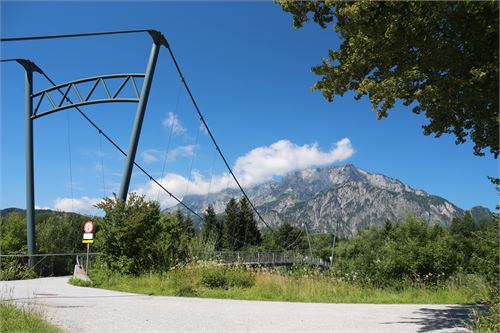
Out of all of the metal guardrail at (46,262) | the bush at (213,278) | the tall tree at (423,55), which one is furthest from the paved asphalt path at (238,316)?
the metal guardrail at (46,262)

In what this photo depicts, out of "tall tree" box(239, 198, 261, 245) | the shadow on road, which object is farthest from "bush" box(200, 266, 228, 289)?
"tall tree" box(239, 198, 261, 245)

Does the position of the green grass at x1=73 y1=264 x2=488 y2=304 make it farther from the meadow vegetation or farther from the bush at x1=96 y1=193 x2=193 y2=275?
the bush at x1=96 y1=193 x2=193 y2=275

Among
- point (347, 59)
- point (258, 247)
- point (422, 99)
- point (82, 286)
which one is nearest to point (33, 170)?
point (82, 286)

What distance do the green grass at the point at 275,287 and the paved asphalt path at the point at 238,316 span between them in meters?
1.31

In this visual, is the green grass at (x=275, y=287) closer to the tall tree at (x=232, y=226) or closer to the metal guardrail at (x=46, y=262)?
the metal guardrail at (x=46, y=262)

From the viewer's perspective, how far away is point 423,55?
5.74 metres

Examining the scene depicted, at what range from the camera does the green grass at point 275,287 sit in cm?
1052

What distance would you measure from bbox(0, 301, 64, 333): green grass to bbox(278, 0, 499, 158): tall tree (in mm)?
5625

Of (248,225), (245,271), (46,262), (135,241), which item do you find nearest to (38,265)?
(46,262)

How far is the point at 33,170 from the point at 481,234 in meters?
17.7

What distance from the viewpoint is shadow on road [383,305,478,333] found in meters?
6.33

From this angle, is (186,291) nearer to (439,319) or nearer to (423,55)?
(439,319)

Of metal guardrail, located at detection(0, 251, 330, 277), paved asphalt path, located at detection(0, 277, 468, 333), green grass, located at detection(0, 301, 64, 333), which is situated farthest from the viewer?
metal guardrail, located at detection(0, 251, 330, 277)

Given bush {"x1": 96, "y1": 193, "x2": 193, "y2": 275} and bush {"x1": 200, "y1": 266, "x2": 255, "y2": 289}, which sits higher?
bush {"x1": 96, "y1": 193, "x2": 193, "y2": 275}
